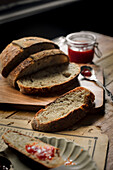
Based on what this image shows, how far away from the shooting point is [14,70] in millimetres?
2693

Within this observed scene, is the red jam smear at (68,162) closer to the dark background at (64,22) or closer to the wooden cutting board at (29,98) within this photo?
the wooden cutting board at (29,98)

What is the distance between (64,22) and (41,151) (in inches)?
167

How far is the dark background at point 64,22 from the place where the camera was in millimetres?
4527

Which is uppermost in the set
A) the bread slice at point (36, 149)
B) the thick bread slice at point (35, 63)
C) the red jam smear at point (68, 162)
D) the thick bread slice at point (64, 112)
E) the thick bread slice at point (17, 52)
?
the thick bread slice at point (17, 52)

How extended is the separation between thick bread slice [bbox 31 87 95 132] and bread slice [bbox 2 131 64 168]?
27cm

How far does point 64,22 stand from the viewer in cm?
547

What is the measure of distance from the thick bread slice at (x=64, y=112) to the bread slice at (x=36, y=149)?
0.89 feet

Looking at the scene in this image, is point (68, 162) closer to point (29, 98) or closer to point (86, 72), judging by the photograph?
point (29, 98)

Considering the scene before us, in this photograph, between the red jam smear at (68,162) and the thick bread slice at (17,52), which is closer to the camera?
the red jam smear at (68,162)

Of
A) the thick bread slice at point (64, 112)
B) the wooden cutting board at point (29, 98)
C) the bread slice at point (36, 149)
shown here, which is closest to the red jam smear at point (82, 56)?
the wooden cutting board at point (29, 98)

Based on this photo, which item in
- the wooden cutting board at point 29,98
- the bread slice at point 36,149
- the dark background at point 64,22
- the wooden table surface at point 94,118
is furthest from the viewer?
the dark background at point 64,22

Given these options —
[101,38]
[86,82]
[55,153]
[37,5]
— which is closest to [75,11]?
[37,5]

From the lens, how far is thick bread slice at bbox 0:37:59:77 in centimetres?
270

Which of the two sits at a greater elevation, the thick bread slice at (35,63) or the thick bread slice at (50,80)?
the thick bread slice at (35,63)
